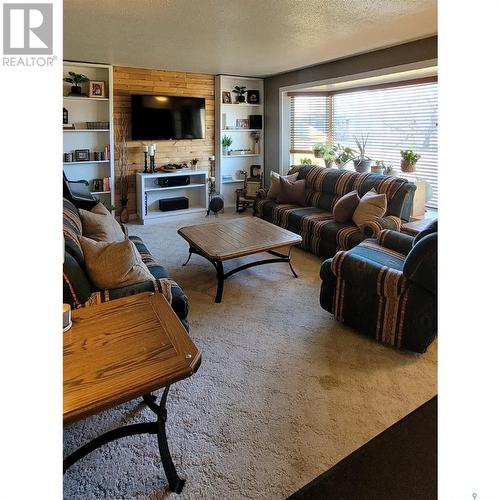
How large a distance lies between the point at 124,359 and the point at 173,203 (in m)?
5.32

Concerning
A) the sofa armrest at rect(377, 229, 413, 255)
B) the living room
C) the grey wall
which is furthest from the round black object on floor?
the sofa armrest at rect(377, 229, 413, 255)

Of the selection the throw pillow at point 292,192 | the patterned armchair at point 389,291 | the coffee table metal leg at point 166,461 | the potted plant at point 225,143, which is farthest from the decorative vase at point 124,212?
the coffee table metal leg at point 166,461

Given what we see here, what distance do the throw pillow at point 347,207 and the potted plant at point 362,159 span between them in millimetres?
1306

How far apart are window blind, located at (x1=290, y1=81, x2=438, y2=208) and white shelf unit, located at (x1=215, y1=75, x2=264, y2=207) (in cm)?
72

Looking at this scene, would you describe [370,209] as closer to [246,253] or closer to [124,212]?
[246,253]

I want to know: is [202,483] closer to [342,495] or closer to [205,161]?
[342,495]

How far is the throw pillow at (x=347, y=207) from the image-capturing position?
436 cm

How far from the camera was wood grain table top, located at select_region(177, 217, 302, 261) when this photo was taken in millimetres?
3463

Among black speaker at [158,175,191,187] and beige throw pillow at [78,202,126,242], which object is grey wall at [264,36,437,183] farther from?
beige throw pillow at [78,202,126,242]

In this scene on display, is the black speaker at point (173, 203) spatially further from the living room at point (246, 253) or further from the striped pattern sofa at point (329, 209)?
the striped pattern sofa at point (329, 209)

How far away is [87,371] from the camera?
1.31 meters
